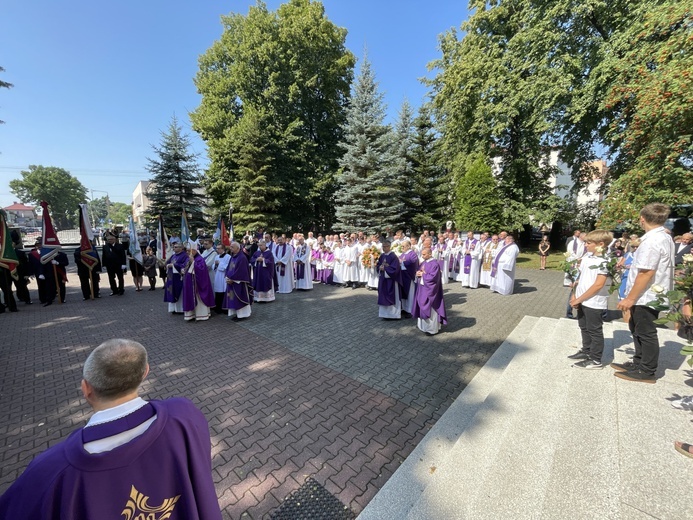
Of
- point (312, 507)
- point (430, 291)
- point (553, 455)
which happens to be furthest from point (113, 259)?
point (553, 455)

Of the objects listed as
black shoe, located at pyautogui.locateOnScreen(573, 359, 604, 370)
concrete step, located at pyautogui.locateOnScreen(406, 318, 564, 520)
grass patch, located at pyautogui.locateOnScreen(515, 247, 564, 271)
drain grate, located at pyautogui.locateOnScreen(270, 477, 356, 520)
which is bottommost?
drain grate, located at pyautogui.locateOnScreen(270, 477, 356, 520)

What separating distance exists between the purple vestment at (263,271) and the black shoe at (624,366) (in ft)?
28.5

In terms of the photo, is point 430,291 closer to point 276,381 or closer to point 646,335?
point 646,335

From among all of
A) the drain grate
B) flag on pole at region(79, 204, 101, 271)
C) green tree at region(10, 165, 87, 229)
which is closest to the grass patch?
the drain grate

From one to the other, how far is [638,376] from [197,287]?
8831 millimetres

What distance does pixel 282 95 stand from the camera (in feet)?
77.3

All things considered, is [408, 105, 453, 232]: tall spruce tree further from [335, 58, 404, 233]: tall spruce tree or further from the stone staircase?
the stone staircase

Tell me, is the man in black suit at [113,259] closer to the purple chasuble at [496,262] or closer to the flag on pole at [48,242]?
the flag on pole at [48,242]

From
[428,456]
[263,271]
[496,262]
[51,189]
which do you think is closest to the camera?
[428,456]

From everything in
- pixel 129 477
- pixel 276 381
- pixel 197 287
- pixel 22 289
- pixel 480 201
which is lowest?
pixel 276 381

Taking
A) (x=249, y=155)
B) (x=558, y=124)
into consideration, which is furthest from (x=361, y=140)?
(x=558, y=124)

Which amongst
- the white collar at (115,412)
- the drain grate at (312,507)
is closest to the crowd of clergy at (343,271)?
the drain grate at (312,507)

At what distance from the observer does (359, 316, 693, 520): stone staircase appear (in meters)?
2.35

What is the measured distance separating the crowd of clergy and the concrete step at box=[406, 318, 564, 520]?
109 inches
